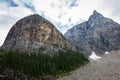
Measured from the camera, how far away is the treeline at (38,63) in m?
135

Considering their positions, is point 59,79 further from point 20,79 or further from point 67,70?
point 20,79

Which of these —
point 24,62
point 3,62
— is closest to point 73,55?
point 24,62

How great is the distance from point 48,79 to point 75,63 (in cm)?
4701

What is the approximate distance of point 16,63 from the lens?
137 m

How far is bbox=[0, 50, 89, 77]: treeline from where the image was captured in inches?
5305

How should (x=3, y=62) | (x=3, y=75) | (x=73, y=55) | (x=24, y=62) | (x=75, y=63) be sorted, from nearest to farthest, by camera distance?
(x=3, y=75) → (x=3, y=62) → (x=24, y=62) → (x=75, y=63) → (x=73, y=55)

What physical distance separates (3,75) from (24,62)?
42.9 metres

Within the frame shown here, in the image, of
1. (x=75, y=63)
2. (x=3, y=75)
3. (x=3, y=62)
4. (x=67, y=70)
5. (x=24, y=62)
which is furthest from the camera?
(x=75, y=63)

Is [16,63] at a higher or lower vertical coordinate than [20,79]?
higher

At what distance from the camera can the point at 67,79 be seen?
134m

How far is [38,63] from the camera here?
486 feet

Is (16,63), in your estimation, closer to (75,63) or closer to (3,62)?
(3,62)

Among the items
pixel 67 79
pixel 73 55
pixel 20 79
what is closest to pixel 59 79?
pixel 67 79

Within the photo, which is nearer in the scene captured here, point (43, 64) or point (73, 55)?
point (43, 64)
